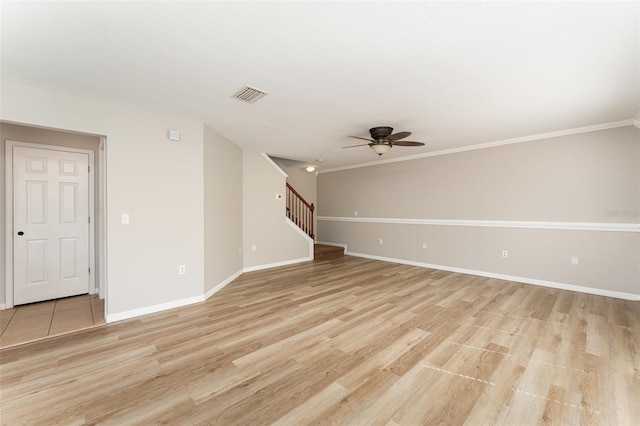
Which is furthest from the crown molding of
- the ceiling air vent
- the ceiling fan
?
the ceiling air vent

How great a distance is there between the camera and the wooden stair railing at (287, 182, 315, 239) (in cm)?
679

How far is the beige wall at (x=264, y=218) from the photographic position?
5.43m

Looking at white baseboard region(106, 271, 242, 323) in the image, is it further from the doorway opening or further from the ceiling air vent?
the ceiling air vent

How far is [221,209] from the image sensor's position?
14.2 ft

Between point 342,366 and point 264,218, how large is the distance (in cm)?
402

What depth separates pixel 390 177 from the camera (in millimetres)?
6453

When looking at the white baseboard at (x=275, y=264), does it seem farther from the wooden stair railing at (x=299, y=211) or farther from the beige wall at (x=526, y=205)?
the beige wall at (x=526, y=205)

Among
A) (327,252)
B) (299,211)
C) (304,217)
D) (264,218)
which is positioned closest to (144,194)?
(264,218)

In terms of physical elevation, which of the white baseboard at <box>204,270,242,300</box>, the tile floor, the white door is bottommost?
the tile floor

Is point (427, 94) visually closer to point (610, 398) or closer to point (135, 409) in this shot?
point (610, 398)

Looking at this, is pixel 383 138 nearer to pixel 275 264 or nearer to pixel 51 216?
pixel 275 264

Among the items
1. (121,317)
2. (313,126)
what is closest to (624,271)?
(313,126)

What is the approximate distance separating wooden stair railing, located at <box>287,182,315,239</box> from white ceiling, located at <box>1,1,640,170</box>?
3.41m

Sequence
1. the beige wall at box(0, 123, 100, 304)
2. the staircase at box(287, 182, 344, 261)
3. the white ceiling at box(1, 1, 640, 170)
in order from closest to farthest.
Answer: the white ceiling at box(1, 1, 640, 170) → the beige wall at box(0, 123, 100, 304) → the staircase at box(287, 182, 344, 261)
